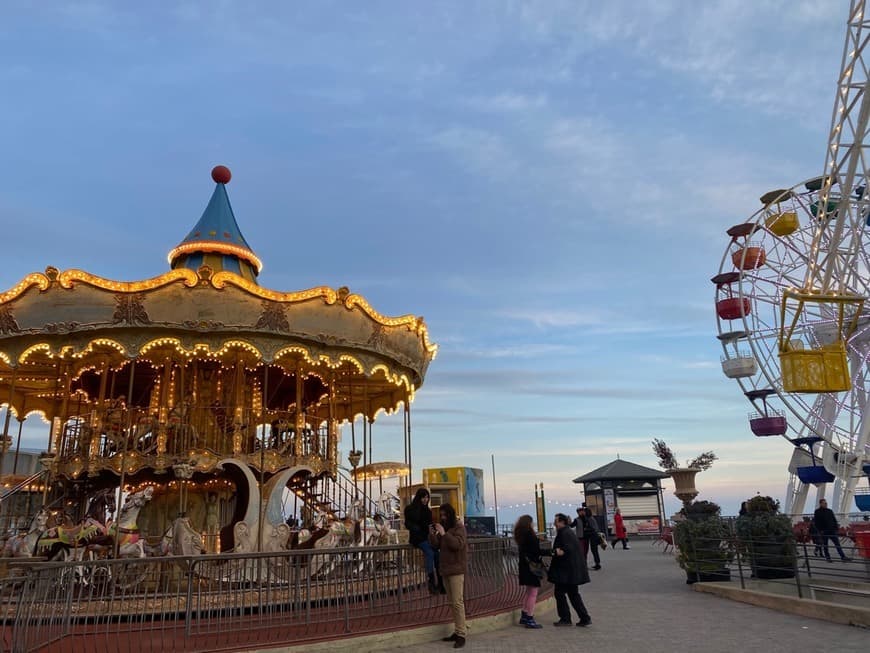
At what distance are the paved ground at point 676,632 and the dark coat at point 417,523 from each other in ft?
4.47

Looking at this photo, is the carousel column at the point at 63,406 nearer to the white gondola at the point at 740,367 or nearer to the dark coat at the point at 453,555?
the dark coat at the point at 453,555

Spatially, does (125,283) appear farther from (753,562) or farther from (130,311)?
(753,562)

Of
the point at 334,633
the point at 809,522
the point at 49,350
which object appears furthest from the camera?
the point at 809,522

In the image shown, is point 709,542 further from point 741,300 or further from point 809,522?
point 741,300

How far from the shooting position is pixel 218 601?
7098mm

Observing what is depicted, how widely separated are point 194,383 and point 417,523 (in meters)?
7.43

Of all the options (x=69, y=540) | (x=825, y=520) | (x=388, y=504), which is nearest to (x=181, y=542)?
(x=69, y=540)

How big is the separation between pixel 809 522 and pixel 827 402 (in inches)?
551

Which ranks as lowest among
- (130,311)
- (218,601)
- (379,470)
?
(218,601)

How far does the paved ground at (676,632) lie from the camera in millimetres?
6738

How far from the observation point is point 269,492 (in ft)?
40.0

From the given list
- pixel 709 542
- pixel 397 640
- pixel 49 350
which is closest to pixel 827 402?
pixel 709 542

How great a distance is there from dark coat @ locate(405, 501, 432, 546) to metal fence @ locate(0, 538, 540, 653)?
0.24 meters

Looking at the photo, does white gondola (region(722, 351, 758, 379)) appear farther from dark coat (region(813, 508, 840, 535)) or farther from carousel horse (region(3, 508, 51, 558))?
carousel horse (region(3, 508, 51, 558))
